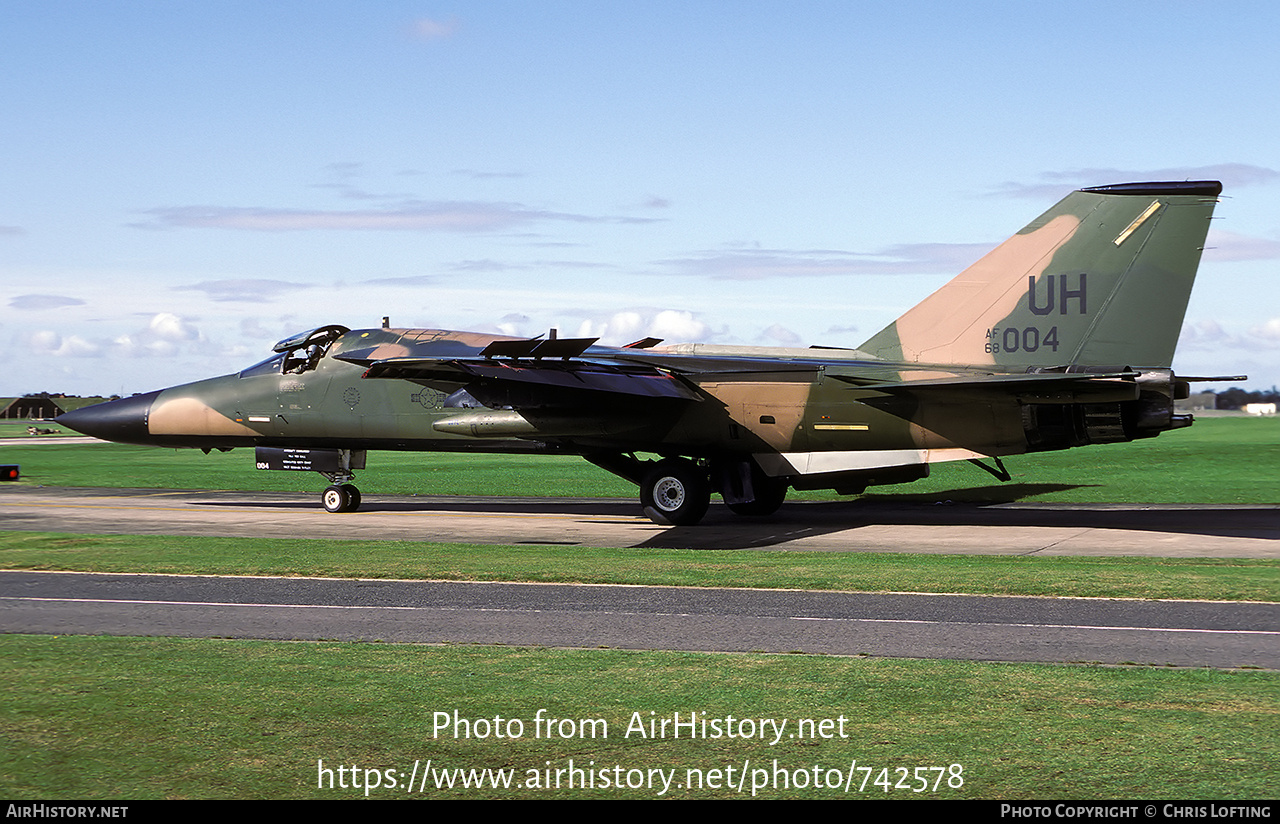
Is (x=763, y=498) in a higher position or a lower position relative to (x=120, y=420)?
lower

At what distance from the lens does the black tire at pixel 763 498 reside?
75.7ft

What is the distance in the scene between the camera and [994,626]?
35.8ft

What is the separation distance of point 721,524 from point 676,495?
137 centimetres

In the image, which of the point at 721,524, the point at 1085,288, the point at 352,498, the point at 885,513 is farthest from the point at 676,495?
the point at 1085,288

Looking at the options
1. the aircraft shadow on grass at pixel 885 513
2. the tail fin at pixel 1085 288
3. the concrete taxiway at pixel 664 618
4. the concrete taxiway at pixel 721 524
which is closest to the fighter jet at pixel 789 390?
the tail fin at pixel 1085 288

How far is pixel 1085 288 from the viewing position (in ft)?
62.2

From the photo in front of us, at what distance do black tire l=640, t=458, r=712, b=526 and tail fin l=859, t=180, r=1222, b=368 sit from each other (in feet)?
15.4

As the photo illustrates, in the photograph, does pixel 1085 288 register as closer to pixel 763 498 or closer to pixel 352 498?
pixel 763 498

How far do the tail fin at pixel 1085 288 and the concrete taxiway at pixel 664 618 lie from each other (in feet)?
24.8

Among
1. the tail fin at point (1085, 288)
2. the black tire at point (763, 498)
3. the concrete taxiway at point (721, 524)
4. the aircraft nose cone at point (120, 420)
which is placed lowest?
the concrete taxiway at point (721, 524)

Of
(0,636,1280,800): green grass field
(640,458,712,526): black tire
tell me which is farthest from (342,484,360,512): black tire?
(0,636,1280,800): green grass field

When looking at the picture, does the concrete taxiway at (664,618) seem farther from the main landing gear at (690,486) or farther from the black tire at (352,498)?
the black tire at (352,498)

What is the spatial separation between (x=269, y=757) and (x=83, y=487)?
96.0 ft
